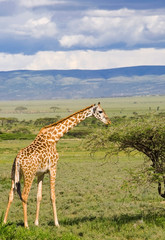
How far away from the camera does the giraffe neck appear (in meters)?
14.4

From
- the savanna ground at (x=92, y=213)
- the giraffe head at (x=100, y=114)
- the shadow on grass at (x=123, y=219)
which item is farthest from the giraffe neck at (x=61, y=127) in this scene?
the shadow on grass at (x=123, y=219)

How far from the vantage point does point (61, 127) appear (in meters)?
14.6

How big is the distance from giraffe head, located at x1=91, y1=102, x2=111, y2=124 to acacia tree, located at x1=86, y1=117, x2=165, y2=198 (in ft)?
1.37

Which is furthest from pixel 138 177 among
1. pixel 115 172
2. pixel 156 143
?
pixel 115 172

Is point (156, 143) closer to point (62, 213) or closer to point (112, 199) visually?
point (62, 213)

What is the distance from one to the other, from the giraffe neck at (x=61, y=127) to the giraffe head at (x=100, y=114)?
19cm

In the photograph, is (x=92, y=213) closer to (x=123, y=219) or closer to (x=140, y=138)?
(x=123, y=219)

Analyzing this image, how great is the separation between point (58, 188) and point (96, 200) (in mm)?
4232

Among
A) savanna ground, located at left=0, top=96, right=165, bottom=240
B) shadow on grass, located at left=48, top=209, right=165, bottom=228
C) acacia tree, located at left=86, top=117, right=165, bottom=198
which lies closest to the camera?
savanna ground, located at left=0, top=96, right=165, bottom=240

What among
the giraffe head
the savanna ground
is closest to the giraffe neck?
the giraffe head

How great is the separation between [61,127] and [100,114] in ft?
5.02

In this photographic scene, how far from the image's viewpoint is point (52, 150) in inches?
563

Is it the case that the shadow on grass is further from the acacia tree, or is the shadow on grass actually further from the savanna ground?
the acacia tree

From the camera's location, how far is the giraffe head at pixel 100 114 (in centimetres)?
1441
